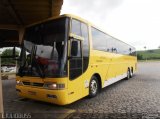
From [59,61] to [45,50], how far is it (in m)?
0.74

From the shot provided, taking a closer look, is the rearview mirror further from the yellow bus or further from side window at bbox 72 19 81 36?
side window at bbox 72 19 81 36

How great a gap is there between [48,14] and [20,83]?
5.14 m

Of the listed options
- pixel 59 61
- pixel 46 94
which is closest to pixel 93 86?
pixel 46 94

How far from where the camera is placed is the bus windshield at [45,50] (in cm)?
607

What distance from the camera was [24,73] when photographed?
22.5ft

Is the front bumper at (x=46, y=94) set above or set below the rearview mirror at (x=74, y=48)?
below

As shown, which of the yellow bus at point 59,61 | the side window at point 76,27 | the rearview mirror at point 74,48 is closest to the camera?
the yellow bus at point 59,61

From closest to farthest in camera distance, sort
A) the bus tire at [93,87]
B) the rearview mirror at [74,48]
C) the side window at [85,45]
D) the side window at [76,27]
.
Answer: the rearview mirror at [74,48] < the side window at [76,27] < the side window at [85,45] < the bus tire at [93,87]

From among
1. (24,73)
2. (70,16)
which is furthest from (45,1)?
(24,73)

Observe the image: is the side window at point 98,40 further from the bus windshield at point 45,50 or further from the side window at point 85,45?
the bus windshield at point 45,50

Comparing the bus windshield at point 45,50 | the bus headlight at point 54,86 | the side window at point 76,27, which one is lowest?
the bus headlight at point 54,86

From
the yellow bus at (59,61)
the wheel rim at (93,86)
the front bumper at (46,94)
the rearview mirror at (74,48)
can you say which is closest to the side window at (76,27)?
the yellow bus at (59,61)

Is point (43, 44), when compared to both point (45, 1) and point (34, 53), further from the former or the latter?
point (45, 1)

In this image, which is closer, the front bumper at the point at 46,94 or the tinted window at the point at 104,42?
the front bumper at the point at 46,94
